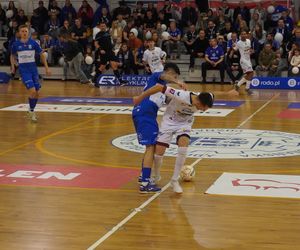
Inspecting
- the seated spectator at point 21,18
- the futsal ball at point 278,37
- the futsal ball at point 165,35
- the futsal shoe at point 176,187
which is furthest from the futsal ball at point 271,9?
the futsal shoe at point 176,187

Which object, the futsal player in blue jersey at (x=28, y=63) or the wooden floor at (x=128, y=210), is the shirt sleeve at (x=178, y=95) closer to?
the wooden floor at (x=128, y=210)

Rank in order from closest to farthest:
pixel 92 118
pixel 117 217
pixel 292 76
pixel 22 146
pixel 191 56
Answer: pixel 117 217 → pixel 22 146 → pixel 92 118 → pixel 292 76 → pixel 191 56

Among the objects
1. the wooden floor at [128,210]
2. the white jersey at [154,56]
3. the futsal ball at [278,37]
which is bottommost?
the wooden floor at [128,210]

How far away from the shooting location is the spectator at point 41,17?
1204 inches

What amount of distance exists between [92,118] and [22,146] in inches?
165

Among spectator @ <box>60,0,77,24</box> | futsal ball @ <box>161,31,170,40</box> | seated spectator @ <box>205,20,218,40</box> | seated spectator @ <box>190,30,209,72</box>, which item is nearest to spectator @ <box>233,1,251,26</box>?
seated spectator @ <box>205,20,218,40</box>

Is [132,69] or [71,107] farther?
[132,69]

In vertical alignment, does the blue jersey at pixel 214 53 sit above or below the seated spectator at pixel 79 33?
below

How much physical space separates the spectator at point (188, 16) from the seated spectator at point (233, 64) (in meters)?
3.69

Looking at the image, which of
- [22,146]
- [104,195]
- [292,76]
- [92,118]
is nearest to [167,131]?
[104,195]

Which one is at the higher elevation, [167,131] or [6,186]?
[167,131]

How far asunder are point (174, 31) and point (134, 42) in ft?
6.17

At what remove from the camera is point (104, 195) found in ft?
30.3

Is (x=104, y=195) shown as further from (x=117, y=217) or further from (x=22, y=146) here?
(x=22, y=146)
